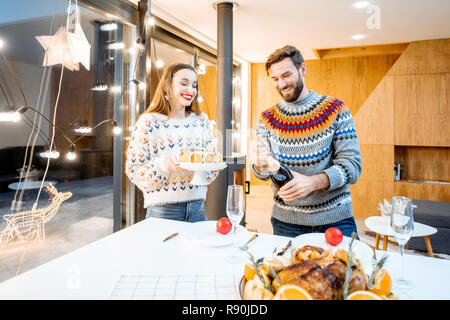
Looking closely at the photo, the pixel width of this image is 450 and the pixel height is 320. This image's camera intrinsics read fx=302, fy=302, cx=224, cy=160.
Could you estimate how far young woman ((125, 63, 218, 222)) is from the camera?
1.56 metres

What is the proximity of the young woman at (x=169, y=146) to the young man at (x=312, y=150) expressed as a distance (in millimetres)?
447

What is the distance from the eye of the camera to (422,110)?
169 inches

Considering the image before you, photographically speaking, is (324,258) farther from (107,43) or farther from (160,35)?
(160,35)

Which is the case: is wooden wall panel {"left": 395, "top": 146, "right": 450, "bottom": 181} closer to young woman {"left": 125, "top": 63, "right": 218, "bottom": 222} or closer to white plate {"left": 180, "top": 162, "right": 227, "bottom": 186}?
young woman {"left": 125, "top": 63, "right": 218, "bottom": 222}

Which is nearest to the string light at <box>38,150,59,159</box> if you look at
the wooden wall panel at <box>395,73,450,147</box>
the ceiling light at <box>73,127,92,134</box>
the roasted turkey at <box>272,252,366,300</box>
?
the ceiling light at <box>73,127,92,134</box>

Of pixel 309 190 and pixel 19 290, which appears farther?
pixel 309 190

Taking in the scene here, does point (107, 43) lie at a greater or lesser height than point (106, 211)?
greater

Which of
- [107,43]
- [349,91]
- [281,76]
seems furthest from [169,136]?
[349,91]

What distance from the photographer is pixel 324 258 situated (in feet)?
1.91

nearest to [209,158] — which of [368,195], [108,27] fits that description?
[108,27]

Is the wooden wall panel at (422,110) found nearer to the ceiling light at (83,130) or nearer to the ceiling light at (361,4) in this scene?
the ceiling light at (361,4)

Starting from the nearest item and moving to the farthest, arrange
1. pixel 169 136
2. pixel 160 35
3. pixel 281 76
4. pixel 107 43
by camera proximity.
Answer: pixel 281 76, pixel 169 136, pixel 107 43, pixel 160 35

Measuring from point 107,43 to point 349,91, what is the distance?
14.9 feet

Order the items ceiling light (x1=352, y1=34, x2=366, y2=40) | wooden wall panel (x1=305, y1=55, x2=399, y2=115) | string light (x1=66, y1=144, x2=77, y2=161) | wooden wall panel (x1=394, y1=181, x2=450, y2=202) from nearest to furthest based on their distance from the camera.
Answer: string light (x1=66, y1=144, x2=77, y2=161), wooden wall panel (x1=394, y1=181, x2=450, y2=202), ceiling light (x1=352, y1=34, x2=366, y2=40), wooden wall panel (x1=305, y1=55, x2=399, y2=115)
